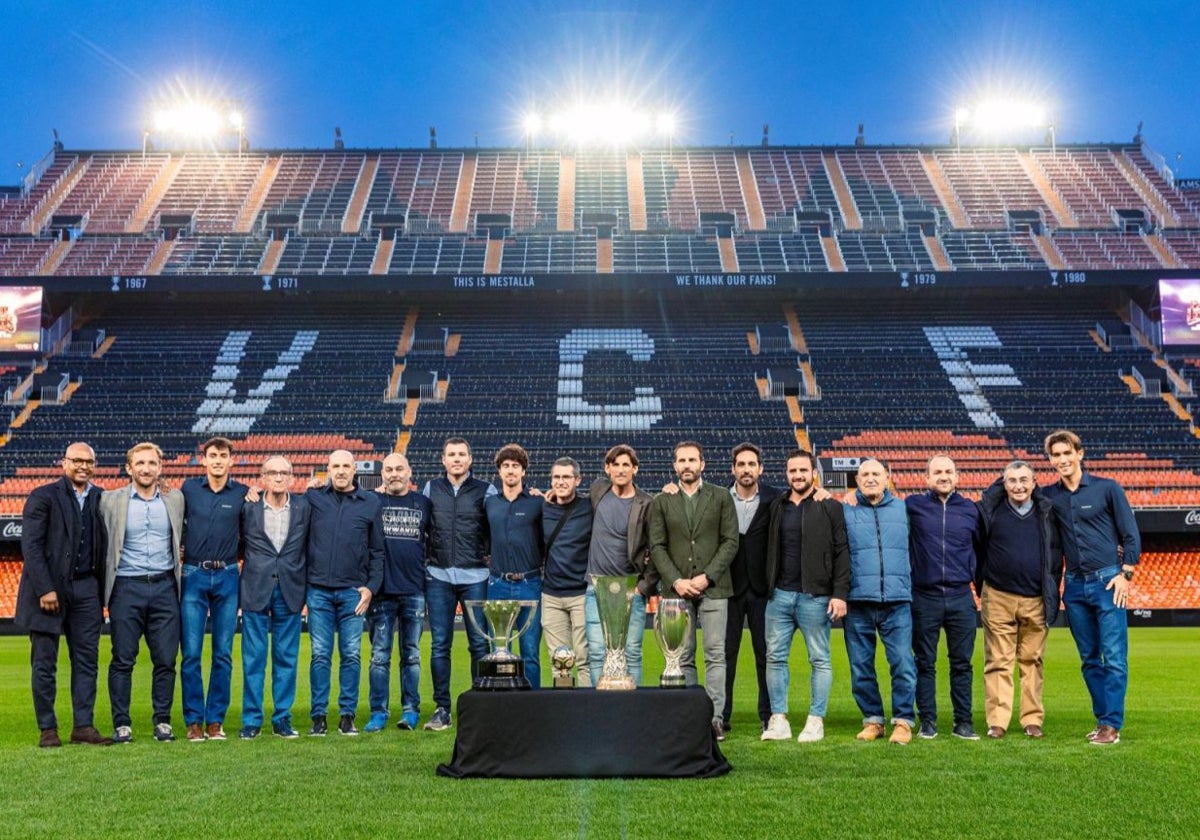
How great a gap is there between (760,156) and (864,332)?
10.9 meters

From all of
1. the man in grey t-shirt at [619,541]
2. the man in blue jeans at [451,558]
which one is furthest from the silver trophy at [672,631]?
the man in blue jeans at [451,558]

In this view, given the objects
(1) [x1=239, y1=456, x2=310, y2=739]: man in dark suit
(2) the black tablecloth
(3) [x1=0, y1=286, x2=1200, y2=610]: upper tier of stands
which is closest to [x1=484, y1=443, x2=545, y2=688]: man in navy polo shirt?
(1) [x1=239, y1=456, x2=310, y2=739]: man in dark suit

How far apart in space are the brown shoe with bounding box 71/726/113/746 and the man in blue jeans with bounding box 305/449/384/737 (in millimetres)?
1282

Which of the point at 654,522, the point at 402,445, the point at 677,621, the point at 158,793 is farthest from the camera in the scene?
the point at 402,445

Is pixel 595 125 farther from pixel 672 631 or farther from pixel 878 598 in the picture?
pixel 672 631

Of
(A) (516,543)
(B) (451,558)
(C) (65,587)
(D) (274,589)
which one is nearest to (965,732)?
(A) (516,543)

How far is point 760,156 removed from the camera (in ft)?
143

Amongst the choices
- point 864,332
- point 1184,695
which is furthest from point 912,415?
point 1184,695

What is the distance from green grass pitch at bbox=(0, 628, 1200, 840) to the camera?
15.1 ft

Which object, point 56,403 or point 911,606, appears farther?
point 56,403

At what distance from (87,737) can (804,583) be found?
4.62 m

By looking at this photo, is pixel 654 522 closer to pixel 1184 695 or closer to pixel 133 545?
pixel 133 545

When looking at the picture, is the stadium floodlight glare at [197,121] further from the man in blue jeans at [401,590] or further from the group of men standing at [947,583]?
the group of men standing at [947,583]

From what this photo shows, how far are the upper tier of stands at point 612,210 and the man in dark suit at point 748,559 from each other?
2794 centimetres
